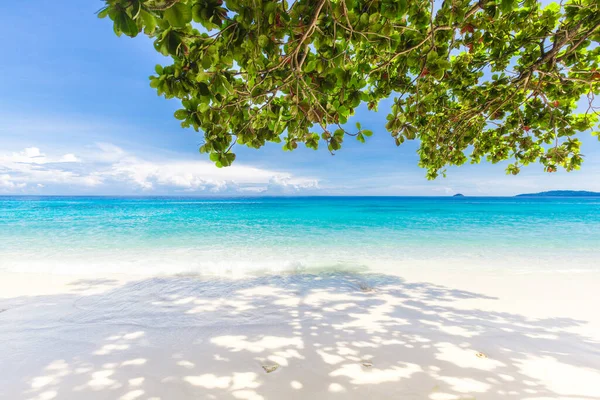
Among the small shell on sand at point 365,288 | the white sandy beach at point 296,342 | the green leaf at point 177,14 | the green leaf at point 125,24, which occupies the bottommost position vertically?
the small shell on sand at point 365,288

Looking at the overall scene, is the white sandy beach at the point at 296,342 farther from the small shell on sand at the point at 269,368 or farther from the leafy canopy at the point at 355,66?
the leafy canopy at the point at 355,66

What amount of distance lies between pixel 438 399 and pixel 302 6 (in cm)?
356

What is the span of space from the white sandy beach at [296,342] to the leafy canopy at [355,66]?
2.43 m

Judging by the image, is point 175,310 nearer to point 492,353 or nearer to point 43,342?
point 43,342

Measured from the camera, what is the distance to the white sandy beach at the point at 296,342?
2523 millimetres

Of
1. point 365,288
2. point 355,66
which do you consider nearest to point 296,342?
point 365,288

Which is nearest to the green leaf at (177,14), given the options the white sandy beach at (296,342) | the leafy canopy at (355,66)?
the leafy canopy at (355,66)

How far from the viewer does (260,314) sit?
4.19m

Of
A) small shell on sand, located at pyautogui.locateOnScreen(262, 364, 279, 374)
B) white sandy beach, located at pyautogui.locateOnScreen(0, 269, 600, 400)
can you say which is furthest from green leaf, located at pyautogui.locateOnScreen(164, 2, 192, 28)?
small shell on sand, located at pyautogui.locateOnScreen(262, 364, 279, 374)

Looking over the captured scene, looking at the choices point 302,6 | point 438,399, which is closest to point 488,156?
point 438,399

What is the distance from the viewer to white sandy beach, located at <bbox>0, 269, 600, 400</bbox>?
8.28 ft

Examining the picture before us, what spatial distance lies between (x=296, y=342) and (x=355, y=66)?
11.6 ft

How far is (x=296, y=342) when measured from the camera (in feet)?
10.8

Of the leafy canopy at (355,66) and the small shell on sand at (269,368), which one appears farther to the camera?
the small shell on sand at (269,368)
